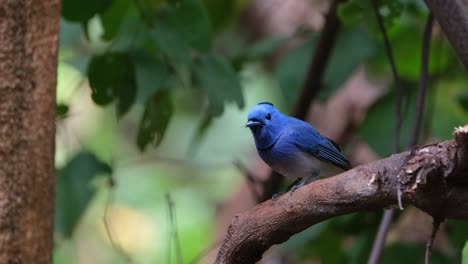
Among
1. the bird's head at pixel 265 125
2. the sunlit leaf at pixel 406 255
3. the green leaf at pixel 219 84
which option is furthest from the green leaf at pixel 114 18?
the sunlit leaf at pixel 406 255

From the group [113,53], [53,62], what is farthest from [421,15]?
[53,62]

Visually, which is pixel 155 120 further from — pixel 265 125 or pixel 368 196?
pixel 368 196

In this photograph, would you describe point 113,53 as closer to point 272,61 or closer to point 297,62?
point 297,62

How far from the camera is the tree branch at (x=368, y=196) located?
201 cm

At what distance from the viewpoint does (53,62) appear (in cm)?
263

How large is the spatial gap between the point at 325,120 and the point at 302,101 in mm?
1361

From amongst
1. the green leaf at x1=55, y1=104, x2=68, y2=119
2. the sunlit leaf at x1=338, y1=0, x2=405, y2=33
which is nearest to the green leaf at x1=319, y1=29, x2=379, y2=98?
the sunlit leaf at x1=338, y1=0, x2=405, y2=33

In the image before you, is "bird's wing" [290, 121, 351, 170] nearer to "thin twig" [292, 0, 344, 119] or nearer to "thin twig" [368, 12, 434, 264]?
"thin twig" [368, 12, 434, 264]

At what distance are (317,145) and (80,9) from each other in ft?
3.76

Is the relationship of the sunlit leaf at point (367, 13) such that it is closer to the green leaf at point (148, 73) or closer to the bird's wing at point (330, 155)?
the bird's wing at point (330, 155)

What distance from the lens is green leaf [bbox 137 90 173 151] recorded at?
364 centimetres

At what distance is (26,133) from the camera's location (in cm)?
254

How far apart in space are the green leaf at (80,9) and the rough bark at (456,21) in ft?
4.47

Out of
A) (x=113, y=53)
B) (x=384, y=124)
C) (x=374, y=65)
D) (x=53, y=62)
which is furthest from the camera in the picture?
(x=374, y=65)
